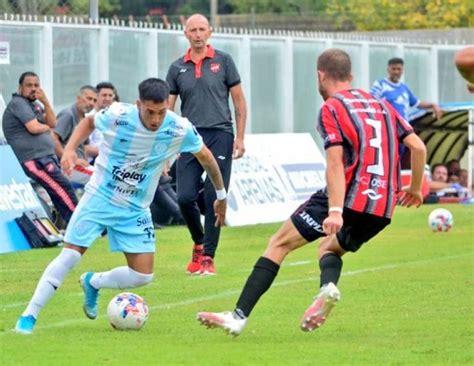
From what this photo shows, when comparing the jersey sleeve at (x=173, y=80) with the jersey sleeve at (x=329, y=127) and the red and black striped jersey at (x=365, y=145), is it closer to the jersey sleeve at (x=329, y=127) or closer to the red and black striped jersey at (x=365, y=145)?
the red and black striped jersey at (x=365, y=145)

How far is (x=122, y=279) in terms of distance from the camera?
10.2 m

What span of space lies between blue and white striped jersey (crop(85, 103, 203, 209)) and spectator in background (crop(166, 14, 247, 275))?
336 centimetres

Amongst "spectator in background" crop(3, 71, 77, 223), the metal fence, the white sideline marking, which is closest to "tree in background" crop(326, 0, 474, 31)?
the metal fence

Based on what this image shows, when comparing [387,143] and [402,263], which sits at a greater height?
[387,143]

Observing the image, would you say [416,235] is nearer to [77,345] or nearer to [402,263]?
[402,263]

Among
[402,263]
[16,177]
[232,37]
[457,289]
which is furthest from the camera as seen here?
[232,37]

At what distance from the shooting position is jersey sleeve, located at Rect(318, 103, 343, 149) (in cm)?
925

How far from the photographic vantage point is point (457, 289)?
12.4 m

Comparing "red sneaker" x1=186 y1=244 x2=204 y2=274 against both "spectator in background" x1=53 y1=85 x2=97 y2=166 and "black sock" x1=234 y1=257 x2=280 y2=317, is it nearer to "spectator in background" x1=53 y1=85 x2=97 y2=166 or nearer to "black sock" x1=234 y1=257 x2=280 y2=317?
"black sock" x1=234 y1=257 x2=280 y2=317

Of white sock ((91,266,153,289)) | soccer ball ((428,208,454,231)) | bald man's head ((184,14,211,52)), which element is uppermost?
bald man's head ((184,14,211,52))

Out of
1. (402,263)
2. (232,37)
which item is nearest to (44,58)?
(232,37)

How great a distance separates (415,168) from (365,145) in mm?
464

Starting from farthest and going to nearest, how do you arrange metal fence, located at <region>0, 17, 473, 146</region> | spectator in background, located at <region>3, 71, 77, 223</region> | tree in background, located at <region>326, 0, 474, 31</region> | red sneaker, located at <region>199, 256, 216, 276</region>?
tree in background, located at <region>326, 0, 474, 31</region> → metal fence, located at <region>0, 17, 473, 146</region> → spectator in background, located at <region>3, 71, 77, 223</region> → red sneaker, located at <region>199, 256, 216, 276</region>

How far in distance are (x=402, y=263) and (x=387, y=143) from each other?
217 inches
